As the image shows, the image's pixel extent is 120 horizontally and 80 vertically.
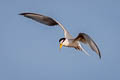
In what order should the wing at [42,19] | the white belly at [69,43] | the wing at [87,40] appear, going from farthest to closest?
the wing at [42,19]
the white belly at [69,43]
the wing at [87,40]

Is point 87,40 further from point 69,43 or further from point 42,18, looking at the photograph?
point 42,18

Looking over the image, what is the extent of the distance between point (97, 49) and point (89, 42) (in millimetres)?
739

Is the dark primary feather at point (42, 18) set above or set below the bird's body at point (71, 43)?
above

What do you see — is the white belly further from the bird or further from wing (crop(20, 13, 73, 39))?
wing (crop(20, 13, 73, 39))

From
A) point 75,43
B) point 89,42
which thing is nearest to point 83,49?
point 75,43

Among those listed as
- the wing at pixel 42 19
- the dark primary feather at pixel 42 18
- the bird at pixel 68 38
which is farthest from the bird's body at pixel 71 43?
the dark primary feather at pixel 42 18

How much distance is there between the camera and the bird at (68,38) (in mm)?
16812

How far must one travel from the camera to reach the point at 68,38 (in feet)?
59.6

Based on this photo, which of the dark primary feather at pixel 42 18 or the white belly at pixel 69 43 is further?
the dark primary feather at pixel 42 18

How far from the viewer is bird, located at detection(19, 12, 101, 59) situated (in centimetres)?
1681

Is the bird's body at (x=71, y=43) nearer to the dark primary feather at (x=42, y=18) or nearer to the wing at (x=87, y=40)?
the wing at (x=87, y=40)

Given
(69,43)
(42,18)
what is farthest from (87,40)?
(42,18)

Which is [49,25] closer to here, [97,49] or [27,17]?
[27,17]

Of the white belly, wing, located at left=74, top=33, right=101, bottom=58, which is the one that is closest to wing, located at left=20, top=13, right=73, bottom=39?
the white belly
